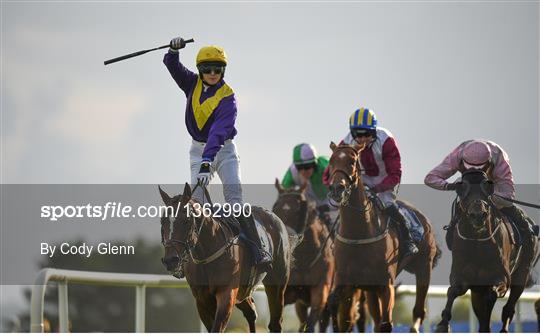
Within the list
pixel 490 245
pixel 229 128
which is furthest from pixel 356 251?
pixel 229 128

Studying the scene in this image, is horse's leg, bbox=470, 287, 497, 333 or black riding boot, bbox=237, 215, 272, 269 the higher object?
black riding boot, bbox=237, 215, 272, 269

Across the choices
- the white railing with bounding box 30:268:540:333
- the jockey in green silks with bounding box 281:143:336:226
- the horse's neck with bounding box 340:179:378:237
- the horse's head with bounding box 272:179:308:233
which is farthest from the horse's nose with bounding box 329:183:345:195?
the jockey in green silks with bounding box 281:143:336:226

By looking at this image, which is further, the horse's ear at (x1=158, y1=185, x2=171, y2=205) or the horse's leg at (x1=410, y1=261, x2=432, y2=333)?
the horse's leg at (x1=410, y1=261, x2=432, y2=333)

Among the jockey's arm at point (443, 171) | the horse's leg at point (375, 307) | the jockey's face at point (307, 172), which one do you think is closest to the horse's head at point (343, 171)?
the jockey's arm at point (443, 171)

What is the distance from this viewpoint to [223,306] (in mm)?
12359

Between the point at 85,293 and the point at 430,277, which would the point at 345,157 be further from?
the point at 85,293

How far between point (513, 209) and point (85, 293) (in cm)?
4351

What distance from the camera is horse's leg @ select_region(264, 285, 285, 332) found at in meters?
14.9

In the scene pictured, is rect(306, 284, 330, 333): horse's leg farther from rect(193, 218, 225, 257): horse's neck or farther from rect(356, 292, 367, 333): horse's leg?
rect(193, 218, 225, 257): horse's neck

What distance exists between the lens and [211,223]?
41.1ft

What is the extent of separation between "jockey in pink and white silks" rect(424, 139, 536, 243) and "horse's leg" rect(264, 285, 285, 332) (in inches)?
75.2

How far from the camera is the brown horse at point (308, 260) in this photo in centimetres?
1722

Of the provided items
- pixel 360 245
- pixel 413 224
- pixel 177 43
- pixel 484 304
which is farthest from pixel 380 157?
pixel 177 43

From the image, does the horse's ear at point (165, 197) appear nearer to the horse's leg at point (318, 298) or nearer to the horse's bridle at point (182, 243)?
the horse's bridle at point (182, 243)
